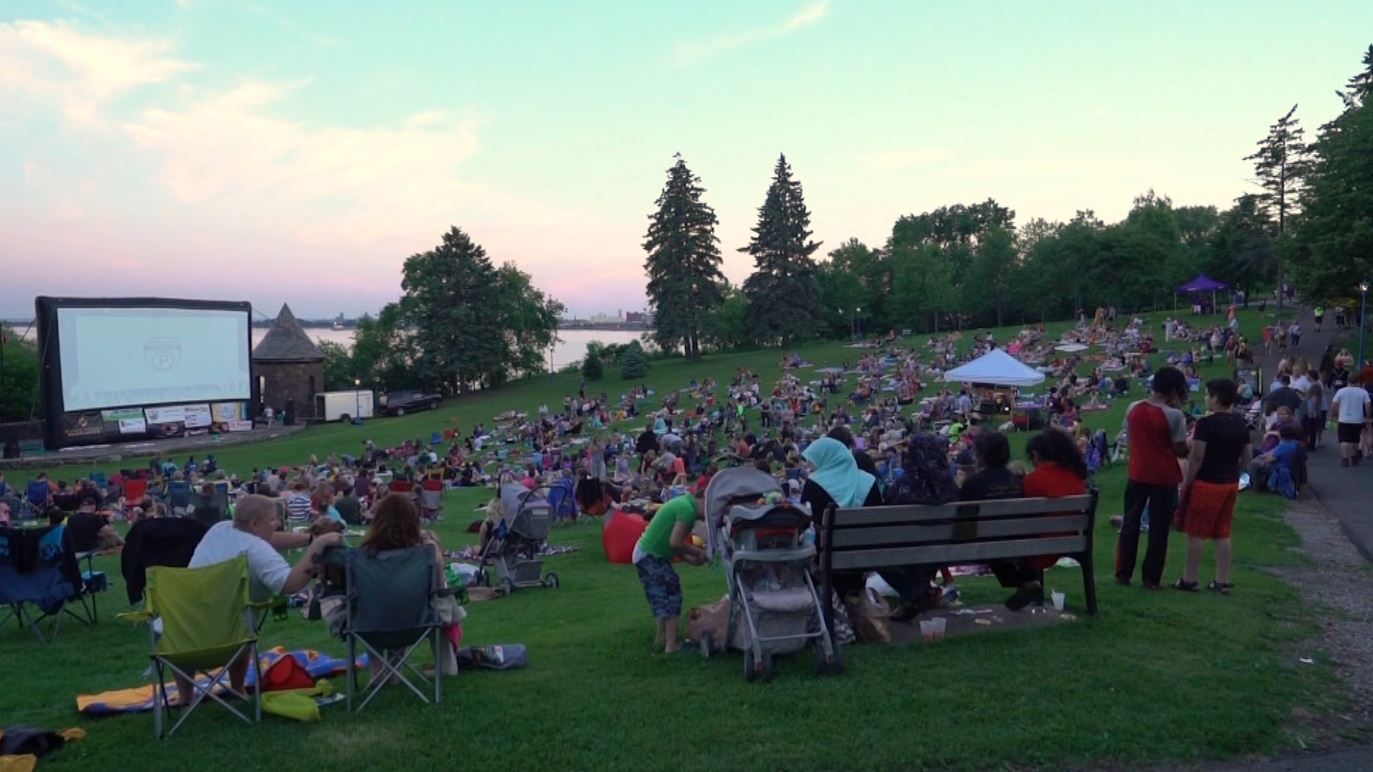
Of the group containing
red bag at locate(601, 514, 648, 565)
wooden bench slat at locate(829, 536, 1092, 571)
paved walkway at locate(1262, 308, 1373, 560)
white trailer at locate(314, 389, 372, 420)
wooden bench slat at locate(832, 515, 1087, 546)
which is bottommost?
white trailer at locate(314, 389, 372, 420)

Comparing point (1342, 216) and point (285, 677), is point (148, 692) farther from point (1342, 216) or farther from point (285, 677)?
point (1342, 216)

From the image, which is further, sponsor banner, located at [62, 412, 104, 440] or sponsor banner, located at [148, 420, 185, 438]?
sponsor banner, located at [148, 420, 185, 438]

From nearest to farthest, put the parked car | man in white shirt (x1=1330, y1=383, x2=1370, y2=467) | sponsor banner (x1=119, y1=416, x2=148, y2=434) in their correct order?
man in white shirt (x1=1330, y1=383, x2=1370, y2=467) → sponsor banner (x1=119, y1=416, x2=148, y2=434) → the parked car

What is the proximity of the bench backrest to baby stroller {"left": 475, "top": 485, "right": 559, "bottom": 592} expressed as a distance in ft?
17.1

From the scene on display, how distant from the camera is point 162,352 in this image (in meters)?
38.8

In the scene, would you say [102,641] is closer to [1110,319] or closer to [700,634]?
[700,634]

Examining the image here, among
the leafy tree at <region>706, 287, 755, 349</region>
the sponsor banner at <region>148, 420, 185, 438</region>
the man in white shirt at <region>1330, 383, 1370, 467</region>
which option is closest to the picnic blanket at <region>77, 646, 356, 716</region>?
the man in white shirt at <region>1330, 383, 1370, 467</region>

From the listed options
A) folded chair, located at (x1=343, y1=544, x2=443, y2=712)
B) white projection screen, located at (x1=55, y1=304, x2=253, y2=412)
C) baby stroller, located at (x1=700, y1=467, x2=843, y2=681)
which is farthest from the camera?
white projection screen, located at (x1=55, y1=304, x2=253, y2=412)

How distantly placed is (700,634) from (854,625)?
0.92 meters

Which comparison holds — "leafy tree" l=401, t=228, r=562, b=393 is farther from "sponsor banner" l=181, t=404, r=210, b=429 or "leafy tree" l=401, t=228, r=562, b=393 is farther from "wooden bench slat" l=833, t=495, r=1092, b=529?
"wooden bench slat" l=833, t=495, r=1092, b=529

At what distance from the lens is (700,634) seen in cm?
575

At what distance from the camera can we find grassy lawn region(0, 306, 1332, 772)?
4176 mm

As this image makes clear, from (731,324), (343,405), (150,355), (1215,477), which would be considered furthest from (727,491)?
(731,324)

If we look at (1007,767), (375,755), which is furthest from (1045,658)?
(375,755)
